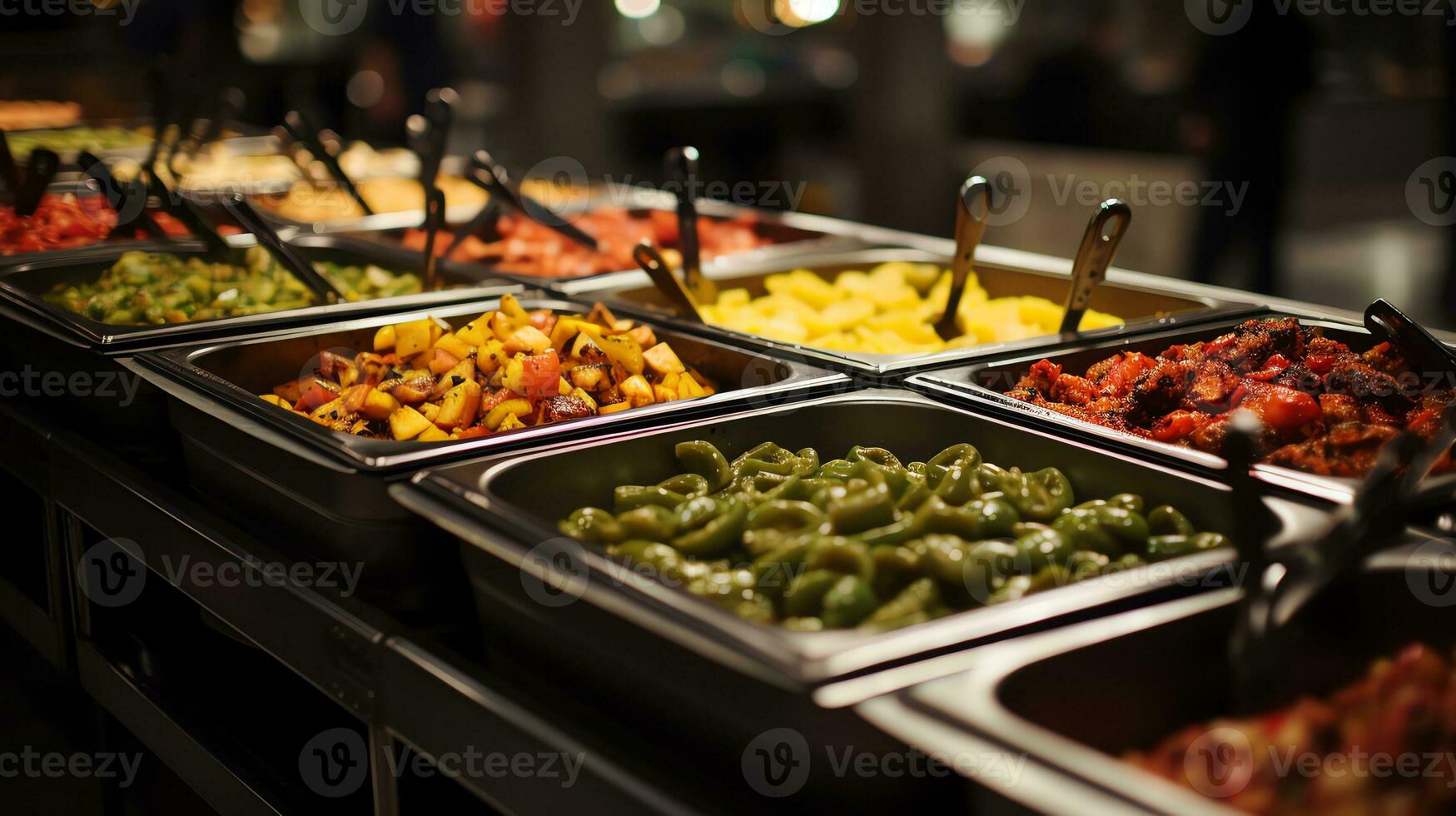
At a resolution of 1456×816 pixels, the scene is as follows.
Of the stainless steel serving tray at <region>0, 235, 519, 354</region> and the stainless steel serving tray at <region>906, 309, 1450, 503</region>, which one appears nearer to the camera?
the stainless steel serving tray at <region>906, 309, 1450, 503</region>

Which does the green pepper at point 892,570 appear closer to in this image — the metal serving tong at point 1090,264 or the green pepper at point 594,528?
the green pepper at point 594,528

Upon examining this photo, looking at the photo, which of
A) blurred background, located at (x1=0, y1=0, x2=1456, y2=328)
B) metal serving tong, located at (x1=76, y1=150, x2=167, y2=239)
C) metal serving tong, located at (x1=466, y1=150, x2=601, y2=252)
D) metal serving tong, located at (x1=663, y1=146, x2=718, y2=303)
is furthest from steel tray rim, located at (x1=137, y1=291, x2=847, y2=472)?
blurred background, located at (x1=0, y1=0, x2=1456, y2=328)

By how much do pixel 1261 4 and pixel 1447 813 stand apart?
14.4ft

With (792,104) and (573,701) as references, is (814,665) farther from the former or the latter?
(792,104)

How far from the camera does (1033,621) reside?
0.93 m

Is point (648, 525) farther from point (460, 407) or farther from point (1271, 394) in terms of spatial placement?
point (1271, 394)

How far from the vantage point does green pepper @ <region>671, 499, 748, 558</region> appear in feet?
3.76

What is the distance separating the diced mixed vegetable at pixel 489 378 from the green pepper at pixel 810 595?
48cm

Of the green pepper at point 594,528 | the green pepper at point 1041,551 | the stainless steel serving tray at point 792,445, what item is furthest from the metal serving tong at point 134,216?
the green pepper at point 1041,551

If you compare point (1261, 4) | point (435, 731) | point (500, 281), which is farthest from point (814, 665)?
point (1261, 4)

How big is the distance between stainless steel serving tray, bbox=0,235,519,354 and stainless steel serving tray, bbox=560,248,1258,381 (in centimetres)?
25

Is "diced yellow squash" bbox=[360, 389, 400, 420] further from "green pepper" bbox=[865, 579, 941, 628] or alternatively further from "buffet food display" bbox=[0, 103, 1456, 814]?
"green pepper" bbox=[865, 579, 941, 628]

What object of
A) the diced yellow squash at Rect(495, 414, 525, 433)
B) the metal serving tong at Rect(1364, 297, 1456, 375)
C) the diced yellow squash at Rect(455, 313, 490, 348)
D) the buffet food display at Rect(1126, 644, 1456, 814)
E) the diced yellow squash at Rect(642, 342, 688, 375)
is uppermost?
the metal serving tong at Rect(1364, 297, 1456, 375)

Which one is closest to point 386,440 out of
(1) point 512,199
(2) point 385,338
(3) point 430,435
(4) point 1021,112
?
(3) point 430,435
